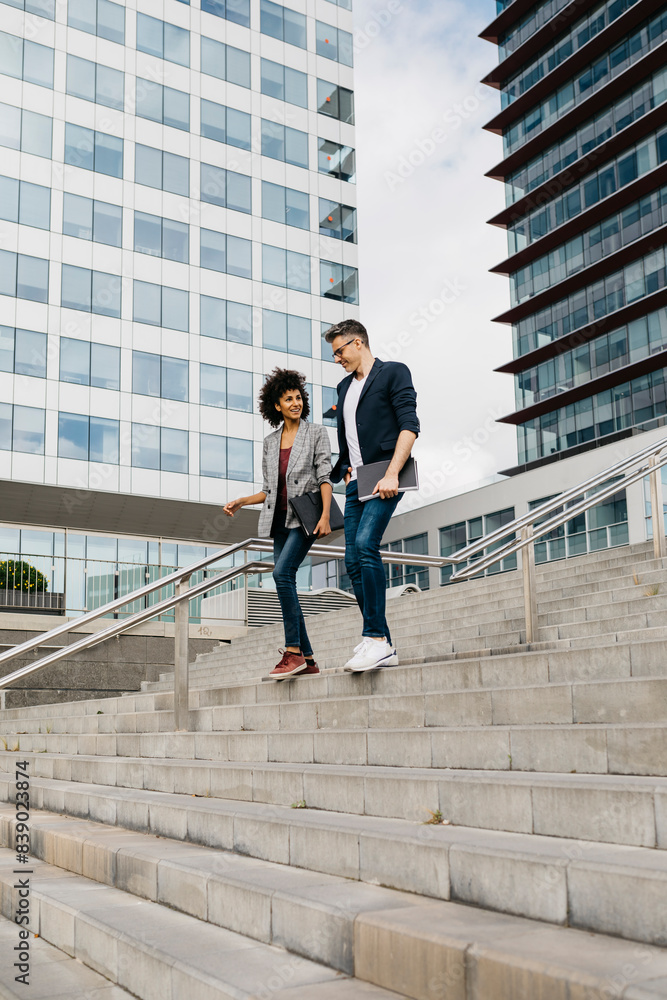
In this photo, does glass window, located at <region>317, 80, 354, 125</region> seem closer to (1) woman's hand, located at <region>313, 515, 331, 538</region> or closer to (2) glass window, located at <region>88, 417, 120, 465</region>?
(2) glass window, located at <region>88, 417, 120, 465</region>

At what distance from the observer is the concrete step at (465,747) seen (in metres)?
2.94

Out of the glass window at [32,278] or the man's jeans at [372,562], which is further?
the glass window at [32,278]

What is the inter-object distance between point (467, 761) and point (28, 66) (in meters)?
30.8

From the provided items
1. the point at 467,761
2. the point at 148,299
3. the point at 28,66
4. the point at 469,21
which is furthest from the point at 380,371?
the point at 469,21

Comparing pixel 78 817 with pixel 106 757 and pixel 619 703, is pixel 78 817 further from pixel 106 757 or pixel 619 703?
pixel 619 703

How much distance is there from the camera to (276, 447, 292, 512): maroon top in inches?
230

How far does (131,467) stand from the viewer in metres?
28.8

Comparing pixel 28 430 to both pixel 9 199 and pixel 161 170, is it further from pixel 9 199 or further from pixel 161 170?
pixel 161 170

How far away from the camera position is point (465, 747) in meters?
3.60

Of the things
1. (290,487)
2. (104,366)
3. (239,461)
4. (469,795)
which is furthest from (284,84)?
(469,795)

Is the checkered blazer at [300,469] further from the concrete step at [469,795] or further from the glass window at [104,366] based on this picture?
the glass window at [104,366]

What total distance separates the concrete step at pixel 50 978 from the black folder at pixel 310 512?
2.74 metres

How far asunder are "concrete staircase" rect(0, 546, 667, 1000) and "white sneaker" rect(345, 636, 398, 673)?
0.11 metres

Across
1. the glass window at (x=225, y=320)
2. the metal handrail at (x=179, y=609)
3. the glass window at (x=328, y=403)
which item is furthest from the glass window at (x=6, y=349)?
the metal handrail at (x=179, y=609)
